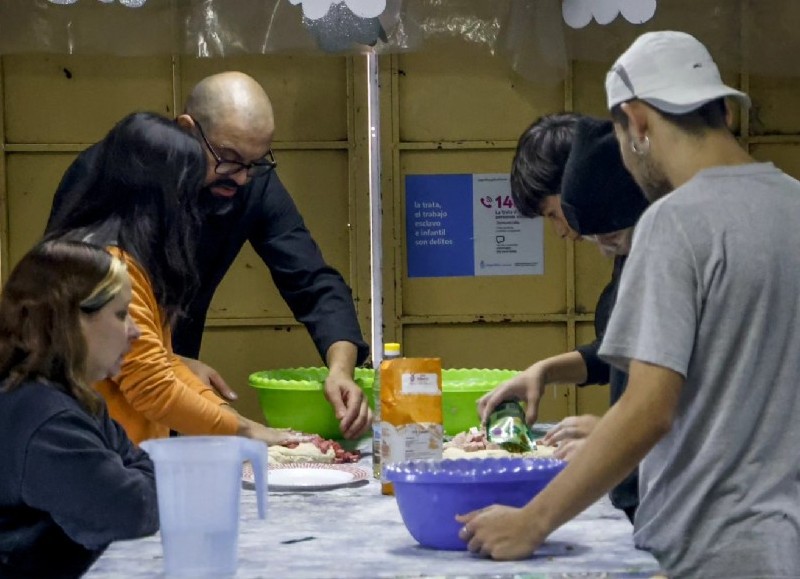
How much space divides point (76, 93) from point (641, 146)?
3.73m

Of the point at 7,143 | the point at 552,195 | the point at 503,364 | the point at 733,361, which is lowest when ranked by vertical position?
the point at 503,364

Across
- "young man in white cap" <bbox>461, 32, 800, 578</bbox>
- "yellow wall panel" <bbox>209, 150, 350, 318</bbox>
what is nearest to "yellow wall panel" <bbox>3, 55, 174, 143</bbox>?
"yellow wall panel" <bbox>209, 150, 350, 318</bbox>

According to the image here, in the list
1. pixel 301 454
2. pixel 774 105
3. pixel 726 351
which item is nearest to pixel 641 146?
pixel 726 351

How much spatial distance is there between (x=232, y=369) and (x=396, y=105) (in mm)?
1309

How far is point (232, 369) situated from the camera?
5.07 m

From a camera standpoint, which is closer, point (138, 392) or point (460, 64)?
point (138, 392)

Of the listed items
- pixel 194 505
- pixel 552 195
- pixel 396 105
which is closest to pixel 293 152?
pixel 396 105

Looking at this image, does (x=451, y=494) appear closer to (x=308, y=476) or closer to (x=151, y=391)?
(x=308, y=476)

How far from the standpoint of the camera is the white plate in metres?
2.39

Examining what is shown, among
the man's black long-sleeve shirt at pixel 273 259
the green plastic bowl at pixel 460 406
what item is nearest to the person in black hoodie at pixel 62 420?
the green plastic bowl at pixel 460 406

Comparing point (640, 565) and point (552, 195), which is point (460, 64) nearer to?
point (552, 195)

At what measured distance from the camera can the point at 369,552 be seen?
1837 millimetres

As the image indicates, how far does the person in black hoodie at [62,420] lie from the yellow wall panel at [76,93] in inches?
117

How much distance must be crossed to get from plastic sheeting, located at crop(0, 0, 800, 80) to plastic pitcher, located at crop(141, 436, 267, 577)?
325 cm
